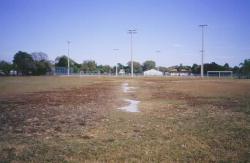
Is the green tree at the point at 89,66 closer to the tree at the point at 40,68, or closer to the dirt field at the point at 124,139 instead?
the tree at the point at 40,68

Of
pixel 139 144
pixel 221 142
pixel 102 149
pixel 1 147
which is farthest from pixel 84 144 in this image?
pixel 221 142

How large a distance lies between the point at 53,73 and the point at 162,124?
132314 millimetres

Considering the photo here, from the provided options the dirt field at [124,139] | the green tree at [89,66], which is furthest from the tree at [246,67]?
the dirt field at [124,139]

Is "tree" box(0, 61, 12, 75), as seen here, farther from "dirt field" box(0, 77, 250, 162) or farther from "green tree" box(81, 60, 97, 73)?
"dirt field" box(0, 77, 250, 162)

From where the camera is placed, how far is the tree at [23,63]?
424ft

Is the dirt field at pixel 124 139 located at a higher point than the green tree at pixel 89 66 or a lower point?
lower

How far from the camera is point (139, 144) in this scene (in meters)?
7.84

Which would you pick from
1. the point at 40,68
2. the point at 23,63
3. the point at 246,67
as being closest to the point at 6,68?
the point at 23,63

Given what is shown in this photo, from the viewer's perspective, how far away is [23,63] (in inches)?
5113

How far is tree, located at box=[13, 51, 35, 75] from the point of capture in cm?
12925

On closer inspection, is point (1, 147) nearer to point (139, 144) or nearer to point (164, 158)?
point (139, 144)

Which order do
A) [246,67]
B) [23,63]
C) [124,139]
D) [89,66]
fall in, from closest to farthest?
[124,139], [246,67], [23,63], [89,66]

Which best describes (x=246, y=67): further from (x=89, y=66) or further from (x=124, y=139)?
(x=124, y=139)

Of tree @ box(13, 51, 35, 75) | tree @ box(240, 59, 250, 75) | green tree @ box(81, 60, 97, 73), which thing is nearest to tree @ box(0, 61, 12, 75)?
tree @ box(13, 51, 35, 75)
